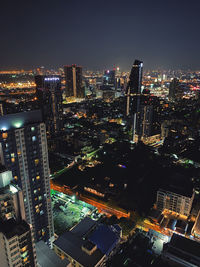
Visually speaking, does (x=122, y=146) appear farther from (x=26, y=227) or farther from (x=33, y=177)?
(x=26, y=227)

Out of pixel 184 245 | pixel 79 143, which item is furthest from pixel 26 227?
pixel 79 143

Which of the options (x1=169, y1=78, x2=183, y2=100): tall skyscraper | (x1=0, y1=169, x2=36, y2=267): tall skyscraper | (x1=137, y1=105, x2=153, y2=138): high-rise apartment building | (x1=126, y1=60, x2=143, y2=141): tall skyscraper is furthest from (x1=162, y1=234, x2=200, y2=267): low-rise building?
(x1=169, y1=78, x2=183, y2=100): tall skyscraper

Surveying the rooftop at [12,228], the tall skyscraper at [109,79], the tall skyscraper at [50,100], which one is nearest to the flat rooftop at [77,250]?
the rooftop at [12,228]

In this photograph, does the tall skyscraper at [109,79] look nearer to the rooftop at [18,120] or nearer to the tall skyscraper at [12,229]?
the rooftop at [18,120]

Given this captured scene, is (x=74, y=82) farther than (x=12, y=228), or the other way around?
(x=74, y=82)

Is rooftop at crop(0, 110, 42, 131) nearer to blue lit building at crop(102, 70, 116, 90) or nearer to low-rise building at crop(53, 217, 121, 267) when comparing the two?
low-rise building at crop(53, 217, 121, 267)

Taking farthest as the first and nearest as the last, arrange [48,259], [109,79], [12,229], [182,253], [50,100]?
[109,79] → [50,100] → [182,253] → [48,259] → [12,229]

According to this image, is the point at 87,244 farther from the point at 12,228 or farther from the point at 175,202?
the point at 175,202

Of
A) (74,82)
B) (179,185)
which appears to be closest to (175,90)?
(74,82)
